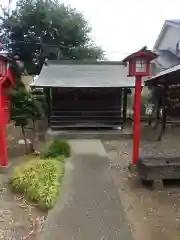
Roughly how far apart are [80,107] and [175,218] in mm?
8259

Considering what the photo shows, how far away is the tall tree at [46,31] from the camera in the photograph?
20.5 metres

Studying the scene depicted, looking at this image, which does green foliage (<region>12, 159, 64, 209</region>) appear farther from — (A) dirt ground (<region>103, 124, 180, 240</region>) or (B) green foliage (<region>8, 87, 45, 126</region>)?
(B) green foliage (<region>8, 87, 45, 126</region>)

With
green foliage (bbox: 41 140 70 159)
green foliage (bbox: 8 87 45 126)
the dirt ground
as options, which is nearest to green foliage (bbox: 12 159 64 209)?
green foliage (bbox: 41 140 70 159)

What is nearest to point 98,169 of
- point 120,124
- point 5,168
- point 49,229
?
point 5,168

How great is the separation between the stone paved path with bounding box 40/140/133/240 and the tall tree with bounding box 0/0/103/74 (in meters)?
15.9

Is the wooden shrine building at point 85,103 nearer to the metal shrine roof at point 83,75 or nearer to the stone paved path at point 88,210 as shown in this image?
the metal shrine roof at point 83,75

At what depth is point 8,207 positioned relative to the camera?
4.89m

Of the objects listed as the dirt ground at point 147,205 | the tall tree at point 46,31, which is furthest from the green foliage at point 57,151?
the tall tree at point 46,31

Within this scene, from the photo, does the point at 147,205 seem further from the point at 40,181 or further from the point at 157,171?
the point at 40,181

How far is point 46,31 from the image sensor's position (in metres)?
21.2

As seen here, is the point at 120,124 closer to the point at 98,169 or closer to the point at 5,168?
the point at 98,169

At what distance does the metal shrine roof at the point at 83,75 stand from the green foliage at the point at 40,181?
570cm

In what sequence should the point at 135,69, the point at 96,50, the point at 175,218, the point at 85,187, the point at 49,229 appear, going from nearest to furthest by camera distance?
the point at 49,229, the point at 175,218, the point at 85,187, the point at 135,69, the point at 96,50

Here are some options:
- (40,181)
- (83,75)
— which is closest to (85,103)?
(83,75)
